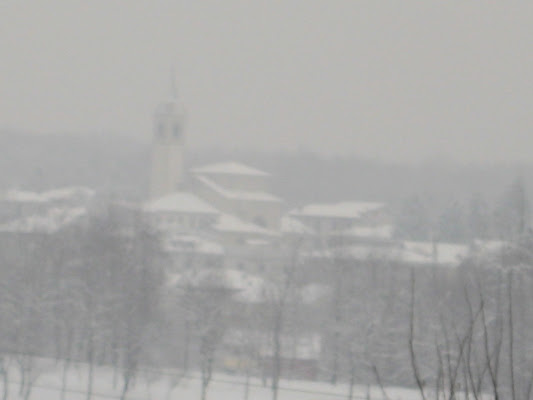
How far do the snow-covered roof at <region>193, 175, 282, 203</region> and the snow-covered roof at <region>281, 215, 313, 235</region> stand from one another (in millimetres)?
1392

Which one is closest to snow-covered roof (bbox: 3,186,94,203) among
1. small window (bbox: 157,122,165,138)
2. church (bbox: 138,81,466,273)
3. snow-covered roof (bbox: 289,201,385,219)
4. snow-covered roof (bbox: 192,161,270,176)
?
church (bbox: 138,81,466,273)

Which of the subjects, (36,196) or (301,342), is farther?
(36,196)

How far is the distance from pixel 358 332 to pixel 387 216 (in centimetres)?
4773

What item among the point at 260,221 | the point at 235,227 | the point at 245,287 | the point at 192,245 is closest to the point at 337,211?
the point at 260,221

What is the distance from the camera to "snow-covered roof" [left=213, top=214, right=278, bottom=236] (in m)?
51.6

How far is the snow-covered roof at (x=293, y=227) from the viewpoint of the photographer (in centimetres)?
5553

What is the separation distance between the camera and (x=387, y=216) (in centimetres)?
6875

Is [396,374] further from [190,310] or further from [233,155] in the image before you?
[233,155]

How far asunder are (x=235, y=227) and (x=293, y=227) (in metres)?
5.23

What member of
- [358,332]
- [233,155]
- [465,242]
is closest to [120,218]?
[358,332]

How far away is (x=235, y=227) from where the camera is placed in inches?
2041

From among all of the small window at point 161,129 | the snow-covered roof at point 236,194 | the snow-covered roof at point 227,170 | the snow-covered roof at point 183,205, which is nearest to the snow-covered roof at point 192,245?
the snow-covered roof at point 183,205

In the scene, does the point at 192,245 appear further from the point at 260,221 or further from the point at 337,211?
the point at 337,211

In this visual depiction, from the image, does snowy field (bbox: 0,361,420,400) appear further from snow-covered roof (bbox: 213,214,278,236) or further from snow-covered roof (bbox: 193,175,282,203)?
snow-covered roof (bbox: 193,175,282,203)
